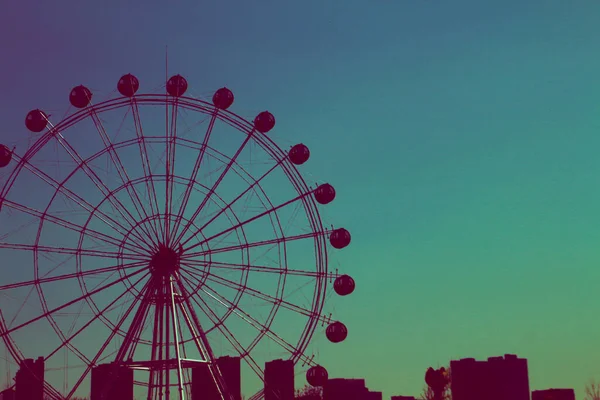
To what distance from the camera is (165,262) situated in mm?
36594

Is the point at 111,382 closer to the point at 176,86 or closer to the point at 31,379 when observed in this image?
the point at 31,379

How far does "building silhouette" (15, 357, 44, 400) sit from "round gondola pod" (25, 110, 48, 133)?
8.63 metres

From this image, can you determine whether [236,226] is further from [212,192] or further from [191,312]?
[191,312]

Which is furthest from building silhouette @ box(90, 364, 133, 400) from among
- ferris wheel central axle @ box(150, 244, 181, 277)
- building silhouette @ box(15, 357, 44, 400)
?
ferris wheel central axle @ box(150, 244, 181, 277)

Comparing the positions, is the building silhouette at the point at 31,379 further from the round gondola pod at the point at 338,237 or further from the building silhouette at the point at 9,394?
the round gondola pod at the point at 338,237

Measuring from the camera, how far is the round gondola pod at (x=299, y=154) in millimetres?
40250

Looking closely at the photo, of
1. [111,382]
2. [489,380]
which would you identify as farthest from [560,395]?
[111,382]

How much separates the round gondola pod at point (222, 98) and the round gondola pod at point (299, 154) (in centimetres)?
312

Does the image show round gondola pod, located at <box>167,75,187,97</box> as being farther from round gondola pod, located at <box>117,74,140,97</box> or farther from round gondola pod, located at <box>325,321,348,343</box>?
round gondola pod, located at <box>325,321,348,343</box>

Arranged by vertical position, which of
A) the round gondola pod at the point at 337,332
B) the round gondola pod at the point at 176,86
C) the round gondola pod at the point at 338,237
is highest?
the round gondola pod at the point at 176,86

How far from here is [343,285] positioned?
39.2m

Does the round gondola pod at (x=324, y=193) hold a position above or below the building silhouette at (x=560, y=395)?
above

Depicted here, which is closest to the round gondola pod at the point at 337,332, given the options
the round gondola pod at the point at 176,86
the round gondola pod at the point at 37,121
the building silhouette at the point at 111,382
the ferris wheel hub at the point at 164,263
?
the ferris wheel hub at the point at 164,263

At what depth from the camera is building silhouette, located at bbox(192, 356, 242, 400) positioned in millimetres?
42094
